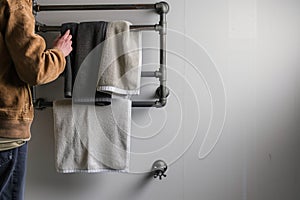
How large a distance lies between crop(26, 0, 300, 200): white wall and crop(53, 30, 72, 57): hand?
0.76ft

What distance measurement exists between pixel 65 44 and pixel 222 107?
643mm

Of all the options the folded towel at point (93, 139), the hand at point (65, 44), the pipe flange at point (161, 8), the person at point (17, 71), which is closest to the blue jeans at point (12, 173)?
the person at point (17, 71)

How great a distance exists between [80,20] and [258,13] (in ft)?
2.29

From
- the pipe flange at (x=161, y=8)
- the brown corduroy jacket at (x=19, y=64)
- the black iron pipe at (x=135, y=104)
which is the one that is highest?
the pipe flange at (x=161, y=8)

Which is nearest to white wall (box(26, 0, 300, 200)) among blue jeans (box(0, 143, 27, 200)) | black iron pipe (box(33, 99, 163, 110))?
black iron pipe (box(33, 99, 163, 110))

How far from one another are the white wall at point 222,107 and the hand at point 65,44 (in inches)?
9.1

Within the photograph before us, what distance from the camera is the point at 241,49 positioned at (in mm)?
1552

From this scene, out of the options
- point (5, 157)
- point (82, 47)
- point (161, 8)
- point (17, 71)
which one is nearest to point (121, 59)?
point (82, 47)

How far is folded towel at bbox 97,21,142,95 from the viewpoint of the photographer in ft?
4.75

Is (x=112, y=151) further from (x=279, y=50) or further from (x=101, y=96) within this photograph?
(x=279, y=50)

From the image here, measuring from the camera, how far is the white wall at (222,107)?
154cm

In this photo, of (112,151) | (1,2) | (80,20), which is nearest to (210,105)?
(112,151)

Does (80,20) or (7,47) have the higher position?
(80,20)

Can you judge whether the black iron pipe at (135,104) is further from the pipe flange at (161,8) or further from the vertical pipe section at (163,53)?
the pipe flange at (161,8)
